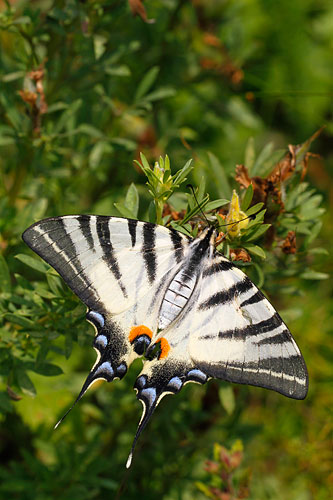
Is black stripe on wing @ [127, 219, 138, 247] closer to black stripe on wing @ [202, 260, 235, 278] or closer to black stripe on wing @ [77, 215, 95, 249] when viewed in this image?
black stripe on wing @ [77, 215, 95, 249]

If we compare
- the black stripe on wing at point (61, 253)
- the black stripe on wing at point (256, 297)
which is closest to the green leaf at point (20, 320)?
the black stripe on wing at point (61, 253)

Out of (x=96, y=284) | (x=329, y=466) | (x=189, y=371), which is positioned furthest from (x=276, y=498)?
(x=96, y=284)

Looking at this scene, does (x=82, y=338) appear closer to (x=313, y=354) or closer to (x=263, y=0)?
(x=313, y=354)

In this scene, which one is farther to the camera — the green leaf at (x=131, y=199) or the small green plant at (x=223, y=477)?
the small green plant at (x=223, y=477)

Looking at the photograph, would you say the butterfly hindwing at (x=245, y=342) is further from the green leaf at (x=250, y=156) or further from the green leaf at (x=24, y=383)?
the green leaf at (x=24, y=383)

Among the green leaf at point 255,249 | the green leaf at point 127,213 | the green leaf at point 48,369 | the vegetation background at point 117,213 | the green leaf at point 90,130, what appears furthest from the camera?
the green leaf at point 90,130

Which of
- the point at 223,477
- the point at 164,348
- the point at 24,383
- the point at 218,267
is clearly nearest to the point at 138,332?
the point at 164,348
